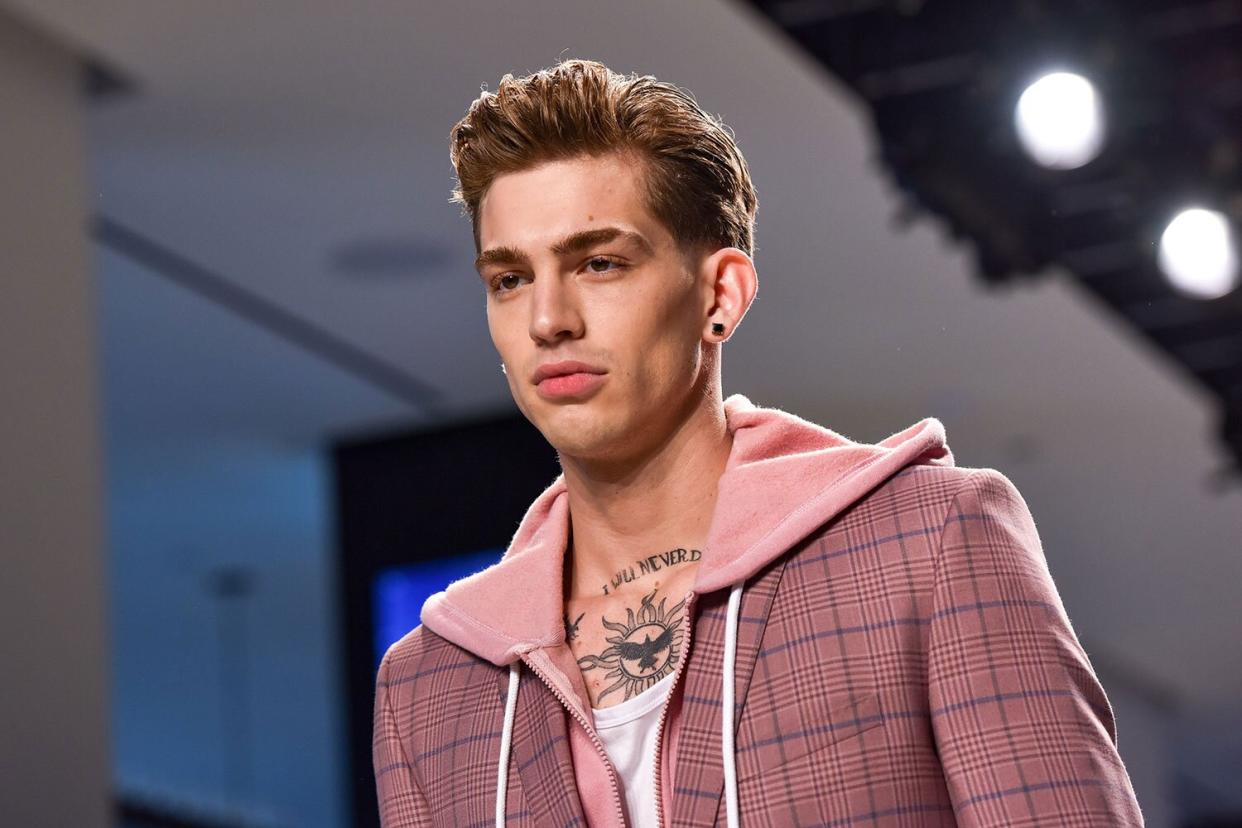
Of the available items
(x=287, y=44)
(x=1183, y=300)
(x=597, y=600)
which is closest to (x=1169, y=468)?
(x=1183, y=300)

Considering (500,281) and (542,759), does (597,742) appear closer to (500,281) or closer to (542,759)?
(542,759)

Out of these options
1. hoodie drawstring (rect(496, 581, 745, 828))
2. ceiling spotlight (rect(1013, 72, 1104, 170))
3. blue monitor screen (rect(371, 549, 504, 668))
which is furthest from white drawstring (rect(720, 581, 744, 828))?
blue monitor screen (rect(371, 549, 504, 668))

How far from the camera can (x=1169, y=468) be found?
8.05 m

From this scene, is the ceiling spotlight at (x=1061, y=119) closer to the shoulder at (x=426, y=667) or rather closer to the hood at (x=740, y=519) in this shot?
the hood at (x=740, y=519)

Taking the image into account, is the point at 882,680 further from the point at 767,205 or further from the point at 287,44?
the point at 767,205

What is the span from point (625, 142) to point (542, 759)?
21.2 inches

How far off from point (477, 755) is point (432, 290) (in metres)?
4.42

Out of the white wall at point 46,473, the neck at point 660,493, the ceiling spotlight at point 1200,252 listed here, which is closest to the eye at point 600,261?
the neck at point 660,493

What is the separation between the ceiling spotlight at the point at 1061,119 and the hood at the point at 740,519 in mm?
2648

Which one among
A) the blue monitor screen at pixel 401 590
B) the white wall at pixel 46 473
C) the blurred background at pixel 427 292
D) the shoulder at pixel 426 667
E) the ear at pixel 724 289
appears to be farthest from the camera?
the blue monitor screen at pixel 401 590

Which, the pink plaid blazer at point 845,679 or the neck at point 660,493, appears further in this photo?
the neck at point 660,493

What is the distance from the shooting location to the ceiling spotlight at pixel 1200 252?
4.52 meters

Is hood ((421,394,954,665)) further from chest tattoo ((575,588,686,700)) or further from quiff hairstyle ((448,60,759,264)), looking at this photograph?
quiff hairstyle ((448,60,759,264))

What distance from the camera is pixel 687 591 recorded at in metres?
1.54
